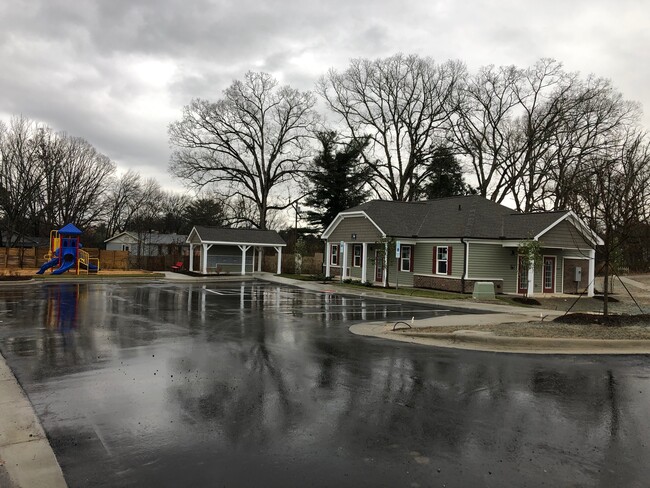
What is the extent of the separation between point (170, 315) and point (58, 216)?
175ft

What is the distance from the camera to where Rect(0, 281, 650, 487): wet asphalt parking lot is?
171 inches

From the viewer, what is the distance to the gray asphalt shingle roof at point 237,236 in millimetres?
39625

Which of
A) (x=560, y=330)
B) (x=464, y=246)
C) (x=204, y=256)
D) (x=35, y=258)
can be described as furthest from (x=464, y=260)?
(x=35, y=258)

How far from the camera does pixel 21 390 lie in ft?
21.9

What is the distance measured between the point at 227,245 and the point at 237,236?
1343 mm

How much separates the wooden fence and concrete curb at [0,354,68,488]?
4095 cm

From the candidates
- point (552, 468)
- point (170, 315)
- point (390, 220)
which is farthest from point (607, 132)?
point (552, 468)

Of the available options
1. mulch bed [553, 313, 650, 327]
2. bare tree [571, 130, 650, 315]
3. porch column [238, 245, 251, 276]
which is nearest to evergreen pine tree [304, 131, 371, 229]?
porch column [238, 245, 251, 276]

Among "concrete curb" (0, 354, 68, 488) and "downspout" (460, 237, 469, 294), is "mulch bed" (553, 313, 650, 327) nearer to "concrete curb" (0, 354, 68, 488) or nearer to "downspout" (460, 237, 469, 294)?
"concrete curb" (0, 354, 68, 488)

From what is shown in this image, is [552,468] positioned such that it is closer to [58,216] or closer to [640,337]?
[640,337]

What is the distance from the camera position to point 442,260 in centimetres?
2891

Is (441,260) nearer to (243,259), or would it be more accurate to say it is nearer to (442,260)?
(442,260)

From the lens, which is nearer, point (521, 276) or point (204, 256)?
point (521, 276)

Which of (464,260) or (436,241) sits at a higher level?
(436,241)
